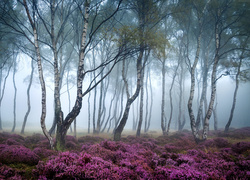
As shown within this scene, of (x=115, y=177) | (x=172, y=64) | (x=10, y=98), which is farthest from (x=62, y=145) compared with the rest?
(x=10, y=98)

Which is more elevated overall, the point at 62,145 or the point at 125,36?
the point at 125,36

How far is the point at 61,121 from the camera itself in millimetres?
7949

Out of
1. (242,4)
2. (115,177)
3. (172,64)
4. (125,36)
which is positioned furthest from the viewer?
(172,64)

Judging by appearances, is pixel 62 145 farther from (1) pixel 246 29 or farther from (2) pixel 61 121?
(1) pixel 246 29

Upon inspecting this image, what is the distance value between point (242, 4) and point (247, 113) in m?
55.8

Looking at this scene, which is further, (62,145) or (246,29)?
(246,29)

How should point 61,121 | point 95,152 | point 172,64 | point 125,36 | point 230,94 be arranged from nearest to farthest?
point 95,152 < point 61,121 < point 125,36 < point 172,64 < point 230,94

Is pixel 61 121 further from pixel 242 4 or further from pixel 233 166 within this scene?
pixel 242 4

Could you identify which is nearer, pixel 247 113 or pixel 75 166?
pixel 75 166

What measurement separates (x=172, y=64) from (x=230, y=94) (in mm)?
54241

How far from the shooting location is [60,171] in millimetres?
3408

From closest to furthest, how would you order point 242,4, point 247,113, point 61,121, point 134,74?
point 61,121, point 242,4, point 134,74, point 247,113

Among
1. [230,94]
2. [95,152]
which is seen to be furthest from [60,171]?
[230,94]

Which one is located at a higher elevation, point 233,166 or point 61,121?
point 61,121
